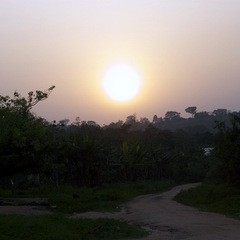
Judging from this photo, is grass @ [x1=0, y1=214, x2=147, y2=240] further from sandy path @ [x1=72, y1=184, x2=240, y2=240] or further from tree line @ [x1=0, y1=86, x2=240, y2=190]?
tree line @ [x1=0, y1=86, x2=240, y2=190]

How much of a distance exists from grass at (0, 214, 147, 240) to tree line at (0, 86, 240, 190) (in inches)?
456

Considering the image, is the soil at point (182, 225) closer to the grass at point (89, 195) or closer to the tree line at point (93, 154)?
the grass at point (89, 195)

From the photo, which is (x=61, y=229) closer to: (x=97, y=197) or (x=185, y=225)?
(x=185, y=225)

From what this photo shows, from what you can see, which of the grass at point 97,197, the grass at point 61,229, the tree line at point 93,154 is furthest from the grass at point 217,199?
the grass at point 61,229

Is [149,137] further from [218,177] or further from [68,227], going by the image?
[68,227]

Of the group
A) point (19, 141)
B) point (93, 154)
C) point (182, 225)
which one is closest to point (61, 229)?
point (182, 225)

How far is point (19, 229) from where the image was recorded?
1246 cm

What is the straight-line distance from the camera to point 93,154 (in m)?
36.8

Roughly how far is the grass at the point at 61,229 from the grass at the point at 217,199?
6533 millimetres

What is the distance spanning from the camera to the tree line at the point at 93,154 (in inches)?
1008

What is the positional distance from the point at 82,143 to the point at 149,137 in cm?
2963

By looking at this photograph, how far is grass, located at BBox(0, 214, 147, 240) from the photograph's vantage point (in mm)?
12124

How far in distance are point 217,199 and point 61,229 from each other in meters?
15.1

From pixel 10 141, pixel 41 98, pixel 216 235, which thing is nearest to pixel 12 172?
pixel 10 141
